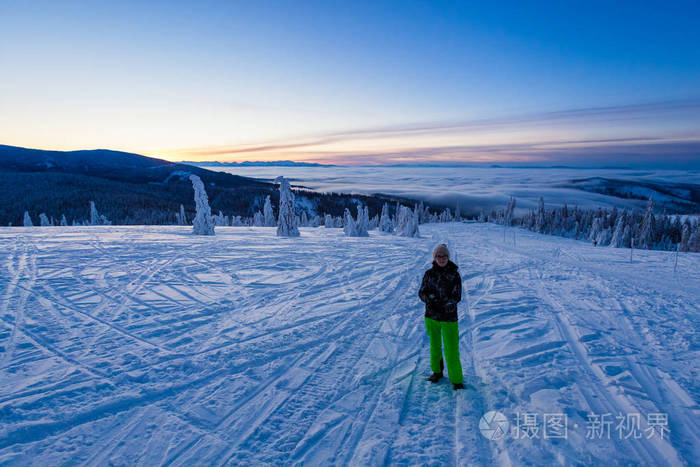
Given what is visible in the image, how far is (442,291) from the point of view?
4.18m

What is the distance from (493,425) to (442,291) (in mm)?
1629

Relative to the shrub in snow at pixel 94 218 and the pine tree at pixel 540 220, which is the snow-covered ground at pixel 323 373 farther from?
the pine tree at pixel 540 220

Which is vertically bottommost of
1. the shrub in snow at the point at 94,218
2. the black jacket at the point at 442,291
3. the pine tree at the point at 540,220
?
the pine tree at the point at 540,220

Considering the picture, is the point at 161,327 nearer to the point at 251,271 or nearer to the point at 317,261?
the point at 251,271

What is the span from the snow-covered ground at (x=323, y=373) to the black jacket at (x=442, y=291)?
1.11 metres

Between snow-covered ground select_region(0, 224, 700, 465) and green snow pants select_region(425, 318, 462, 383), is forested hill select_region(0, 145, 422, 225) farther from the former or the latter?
green snow pants select_region(425, 318, 462, 383)

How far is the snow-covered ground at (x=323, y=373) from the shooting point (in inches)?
130

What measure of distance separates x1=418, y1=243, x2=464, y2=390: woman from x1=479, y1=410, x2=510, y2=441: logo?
0.57 metres

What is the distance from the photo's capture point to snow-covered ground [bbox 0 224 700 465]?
3.31 m

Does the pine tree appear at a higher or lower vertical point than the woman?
lower

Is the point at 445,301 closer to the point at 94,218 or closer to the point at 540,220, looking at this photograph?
the point at 94,218

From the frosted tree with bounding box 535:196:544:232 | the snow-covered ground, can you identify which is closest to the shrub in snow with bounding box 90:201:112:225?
the snow-covered ground

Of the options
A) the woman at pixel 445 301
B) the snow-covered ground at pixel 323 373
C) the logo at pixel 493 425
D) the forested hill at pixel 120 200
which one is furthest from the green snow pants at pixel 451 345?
the forested hill at pixel 120 200

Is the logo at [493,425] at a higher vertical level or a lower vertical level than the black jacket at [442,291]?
A: lower
